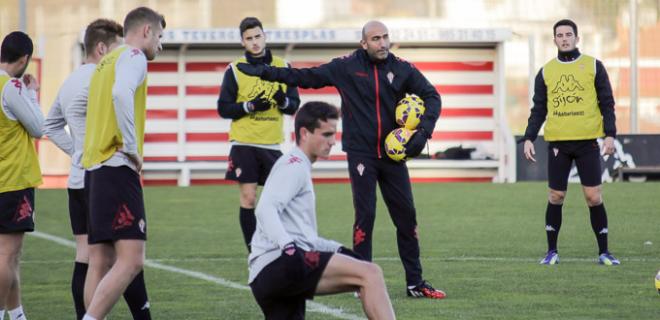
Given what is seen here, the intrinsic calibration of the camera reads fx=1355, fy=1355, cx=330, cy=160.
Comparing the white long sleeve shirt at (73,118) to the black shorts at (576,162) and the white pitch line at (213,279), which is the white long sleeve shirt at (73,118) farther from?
the black shorts at (576,162)

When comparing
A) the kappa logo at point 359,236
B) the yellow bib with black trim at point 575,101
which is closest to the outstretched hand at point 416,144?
the kappa logo at point 359,236

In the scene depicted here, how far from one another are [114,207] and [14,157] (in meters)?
1.21

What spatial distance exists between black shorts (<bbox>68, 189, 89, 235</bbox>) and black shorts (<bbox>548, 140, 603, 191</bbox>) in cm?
498

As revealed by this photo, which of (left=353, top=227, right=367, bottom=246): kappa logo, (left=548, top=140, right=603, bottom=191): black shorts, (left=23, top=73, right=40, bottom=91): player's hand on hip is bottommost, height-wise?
(left=353, top=227, right=367, bottom=246): kappa logo

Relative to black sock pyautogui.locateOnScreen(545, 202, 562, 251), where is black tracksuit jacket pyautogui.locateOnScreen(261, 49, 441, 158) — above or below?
above

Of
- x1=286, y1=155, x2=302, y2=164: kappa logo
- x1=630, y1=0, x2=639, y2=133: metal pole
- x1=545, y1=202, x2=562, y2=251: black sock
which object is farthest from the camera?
x1=630, y1=0, x2=639, y2=133: metal pole

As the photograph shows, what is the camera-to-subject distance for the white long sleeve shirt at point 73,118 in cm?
837

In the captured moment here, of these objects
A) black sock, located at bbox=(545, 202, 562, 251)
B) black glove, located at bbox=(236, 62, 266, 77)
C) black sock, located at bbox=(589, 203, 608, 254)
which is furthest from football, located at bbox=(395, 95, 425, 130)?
black sock, located at bbox=(589, 203, 608, 254)

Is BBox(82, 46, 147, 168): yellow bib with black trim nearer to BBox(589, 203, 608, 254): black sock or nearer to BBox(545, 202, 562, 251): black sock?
BBox(545, 202, 562, 251): black sock

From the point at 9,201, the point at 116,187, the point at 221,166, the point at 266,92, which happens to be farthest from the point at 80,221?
the point at 221,166

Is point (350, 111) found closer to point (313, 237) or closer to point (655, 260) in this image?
point (313, 237)

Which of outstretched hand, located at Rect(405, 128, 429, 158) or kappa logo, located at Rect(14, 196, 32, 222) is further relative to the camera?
outstretched hand, located at Rect(405, 128, 429, 158)

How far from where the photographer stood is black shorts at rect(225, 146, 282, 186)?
12.4 m

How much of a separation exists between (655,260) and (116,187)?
616 cm
